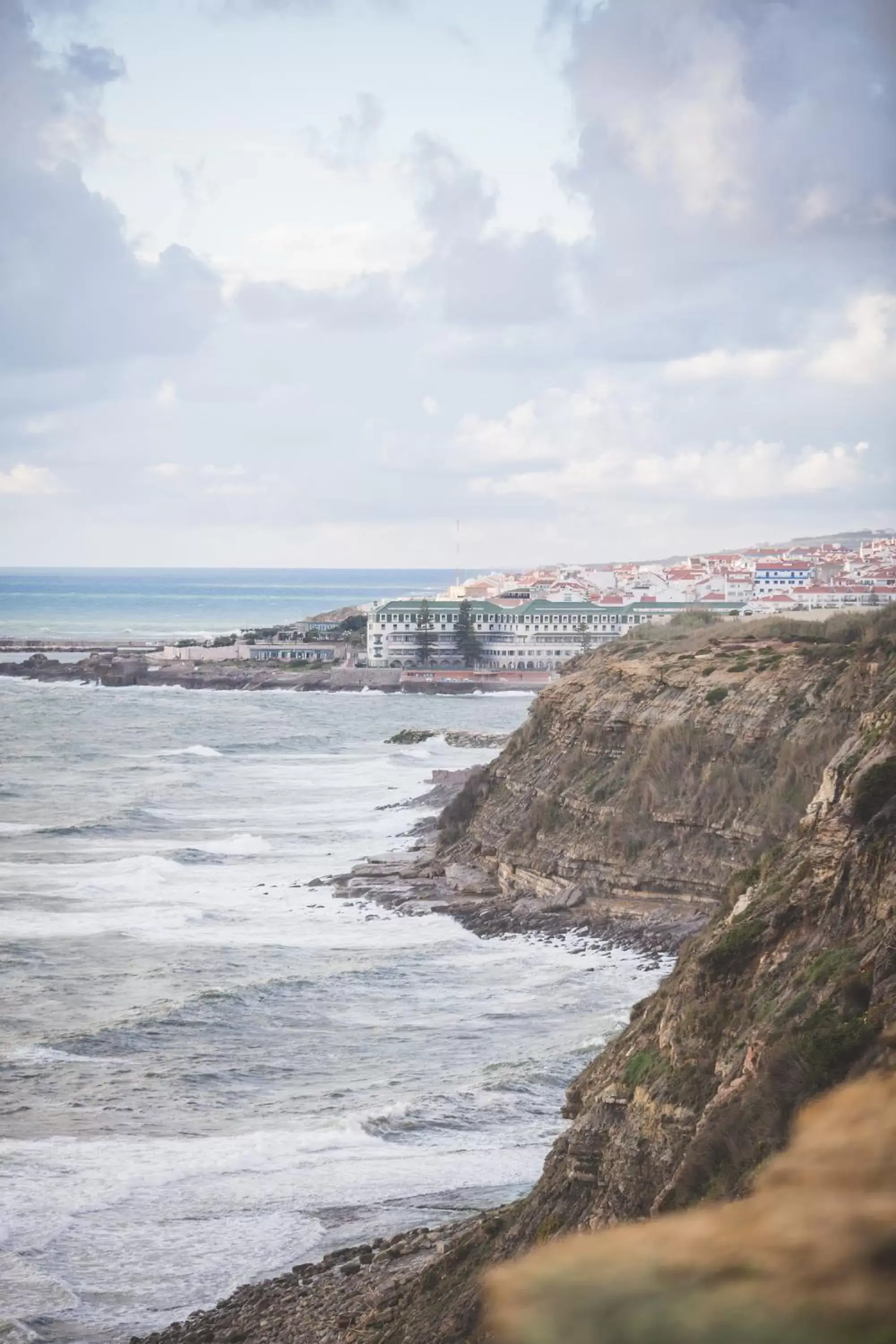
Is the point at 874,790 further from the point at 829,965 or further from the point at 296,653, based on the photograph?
the point at 296,653

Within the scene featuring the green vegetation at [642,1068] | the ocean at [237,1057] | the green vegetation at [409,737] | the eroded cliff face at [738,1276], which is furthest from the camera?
the green vegetation at [409,737]

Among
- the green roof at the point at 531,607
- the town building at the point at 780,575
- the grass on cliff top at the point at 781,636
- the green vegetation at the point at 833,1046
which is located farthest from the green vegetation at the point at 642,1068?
the town building at the point at 780,575

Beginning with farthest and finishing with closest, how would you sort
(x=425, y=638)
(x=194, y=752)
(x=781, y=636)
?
(x=425, y=638), (x=194, y=752), (x=781, y=636)

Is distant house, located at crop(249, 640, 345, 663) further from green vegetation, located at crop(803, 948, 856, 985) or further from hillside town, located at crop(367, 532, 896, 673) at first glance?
green vegetation, located at crop(803, 948, 856, 985)

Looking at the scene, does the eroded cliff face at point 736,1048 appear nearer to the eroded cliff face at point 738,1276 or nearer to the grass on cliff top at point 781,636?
the eroded cliff face at point 738,1276

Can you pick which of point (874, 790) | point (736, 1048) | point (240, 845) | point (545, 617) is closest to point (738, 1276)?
point (736, 1048)

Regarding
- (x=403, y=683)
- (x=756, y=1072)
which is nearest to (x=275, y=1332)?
(x=756, y=1072)
